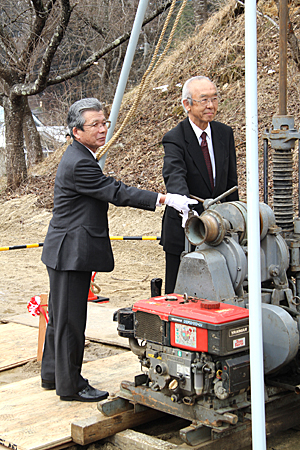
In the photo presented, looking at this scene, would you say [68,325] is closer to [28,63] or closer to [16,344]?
[16,344]

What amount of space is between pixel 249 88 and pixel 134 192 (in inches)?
44.6

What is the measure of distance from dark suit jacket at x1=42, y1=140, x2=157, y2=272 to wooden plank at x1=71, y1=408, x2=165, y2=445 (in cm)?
79

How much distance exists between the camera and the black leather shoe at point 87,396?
3273 mm

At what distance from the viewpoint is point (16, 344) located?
4.63 m

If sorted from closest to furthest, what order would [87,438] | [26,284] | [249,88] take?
1. [249,88]
2. [87,438]
3. [26,284]

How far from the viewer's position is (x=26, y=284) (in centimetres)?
739

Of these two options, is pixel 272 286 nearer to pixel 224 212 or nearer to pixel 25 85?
pixel 224 212

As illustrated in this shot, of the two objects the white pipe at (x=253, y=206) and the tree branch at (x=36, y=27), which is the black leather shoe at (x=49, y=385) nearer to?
the white pipe at (x=253, y=206)

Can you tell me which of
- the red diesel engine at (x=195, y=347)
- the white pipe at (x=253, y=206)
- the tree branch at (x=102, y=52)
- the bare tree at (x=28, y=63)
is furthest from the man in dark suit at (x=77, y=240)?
the tree branch at (x=102, y=52)

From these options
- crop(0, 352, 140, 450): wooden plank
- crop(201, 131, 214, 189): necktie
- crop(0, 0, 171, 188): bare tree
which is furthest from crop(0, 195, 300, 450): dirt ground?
crop(0, 0, 171, 188): bare tree

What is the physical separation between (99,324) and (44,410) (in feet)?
6.49

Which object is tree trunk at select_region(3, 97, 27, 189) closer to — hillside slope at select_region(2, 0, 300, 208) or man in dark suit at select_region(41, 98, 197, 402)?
hillside slope at select_region(2, 0, 300, 208)

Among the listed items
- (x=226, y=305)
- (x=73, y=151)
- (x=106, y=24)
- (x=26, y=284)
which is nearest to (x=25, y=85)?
(x=106, y=24)

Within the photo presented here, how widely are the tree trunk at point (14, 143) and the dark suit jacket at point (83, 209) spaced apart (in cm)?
1168
